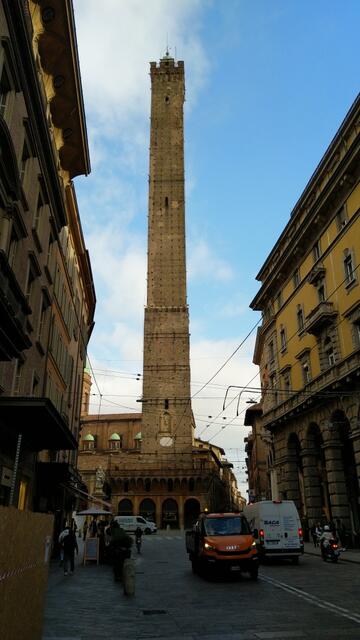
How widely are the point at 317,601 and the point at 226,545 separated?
4715mm

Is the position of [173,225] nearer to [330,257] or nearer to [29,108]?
[330,257]

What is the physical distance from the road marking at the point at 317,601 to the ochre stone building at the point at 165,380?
57.3m

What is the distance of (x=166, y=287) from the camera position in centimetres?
7825

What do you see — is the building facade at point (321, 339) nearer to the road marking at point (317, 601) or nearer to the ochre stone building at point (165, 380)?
the road marking at point (317, 601)

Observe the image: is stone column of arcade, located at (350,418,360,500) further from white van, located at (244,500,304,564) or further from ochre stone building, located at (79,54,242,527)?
ochre stone building, located at (79,54,242,527)

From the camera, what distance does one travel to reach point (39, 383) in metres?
Answer: 21.4

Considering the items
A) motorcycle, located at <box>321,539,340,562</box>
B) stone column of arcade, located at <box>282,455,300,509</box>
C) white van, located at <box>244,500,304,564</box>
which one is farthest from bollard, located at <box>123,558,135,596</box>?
stone column of arcade, located at <box>282,455,300,509</box>

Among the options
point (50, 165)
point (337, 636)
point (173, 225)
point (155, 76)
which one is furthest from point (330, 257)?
point (155, 76)

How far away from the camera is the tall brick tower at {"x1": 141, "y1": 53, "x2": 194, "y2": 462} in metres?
72.3

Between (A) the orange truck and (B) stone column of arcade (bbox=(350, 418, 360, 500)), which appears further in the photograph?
(B) stone column of arcade (bbox=(350, 418, 360, 500))

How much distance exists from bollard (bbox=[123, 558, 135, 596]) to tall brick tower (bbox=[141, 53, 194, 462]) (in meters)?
59.6

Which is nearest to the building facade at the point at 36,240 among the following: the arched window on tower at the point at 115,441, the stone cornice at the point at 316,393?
the stone cornice at the point at 316,393

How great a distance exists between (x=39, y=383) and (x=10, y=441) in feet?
Result: 18.1

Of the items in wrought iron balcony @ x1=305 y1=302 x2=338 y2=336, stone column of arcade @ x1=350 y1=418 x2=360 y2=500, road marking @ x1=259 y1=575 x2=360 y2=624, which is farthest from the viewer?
wrought iron balcony @ x1=305 y1=302 x2=338 y2=336
